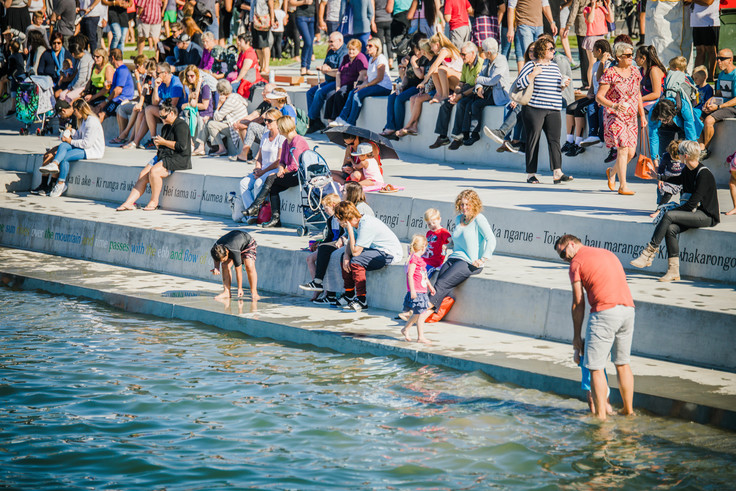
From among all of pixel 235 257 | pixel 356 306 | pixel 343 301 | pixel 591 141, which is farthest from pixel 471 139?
pixel 235 257

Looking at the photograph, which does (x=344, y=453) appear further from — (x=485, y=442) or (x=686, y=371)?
(x=686, y=371)

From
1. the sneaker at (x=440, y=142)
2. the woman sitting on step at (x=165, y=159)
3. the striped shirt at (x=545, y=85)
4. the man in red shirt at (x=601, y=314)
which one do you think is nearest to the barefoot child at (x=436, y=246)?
the man in red shirt at (x=601, y=314)

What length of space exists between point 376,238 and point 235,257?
1720 millimetres

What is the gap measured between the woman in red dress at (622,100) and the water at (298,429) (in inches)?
179

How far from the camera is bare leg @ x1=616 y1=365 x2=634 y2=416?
795cm

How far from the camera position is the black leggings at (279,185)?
44.1ft

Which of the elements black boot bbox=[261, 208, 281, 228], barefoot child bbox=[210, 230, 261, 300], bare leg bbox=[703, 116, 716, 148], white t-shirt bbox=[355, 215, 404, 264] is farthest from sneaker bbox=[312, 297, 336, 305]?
bare leg bbox=[703, 116, 716, 148]

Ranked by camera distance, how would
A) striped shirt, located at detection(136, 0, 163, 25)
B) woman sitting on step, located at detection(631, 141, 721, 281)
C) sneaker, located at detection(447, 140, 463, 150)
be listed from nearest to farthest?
woman sitting on step, located at detection(631, 141, 721, 281) → sneaker, located at detection(447, 140, 463, 150) → striped shirt, located at detection(136, 0, 163, 25)

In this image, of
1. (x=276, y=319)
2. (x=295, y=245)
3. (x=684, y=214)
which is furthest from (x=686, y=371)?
(x=295, y=245)

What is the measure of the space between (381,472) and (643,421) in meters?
2.33

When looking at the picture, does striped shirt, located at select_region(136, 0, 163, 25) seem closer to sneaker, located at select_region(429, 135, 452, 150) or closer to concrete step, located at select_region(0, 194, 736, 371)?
concrete step, located at select_region(0, 194, 736, 371)

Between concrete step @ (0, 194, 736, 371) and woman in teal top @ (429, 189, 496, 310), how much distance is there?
18 centimetres

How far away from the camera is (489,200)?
485 inches

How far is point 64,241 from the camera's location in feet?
47.4
